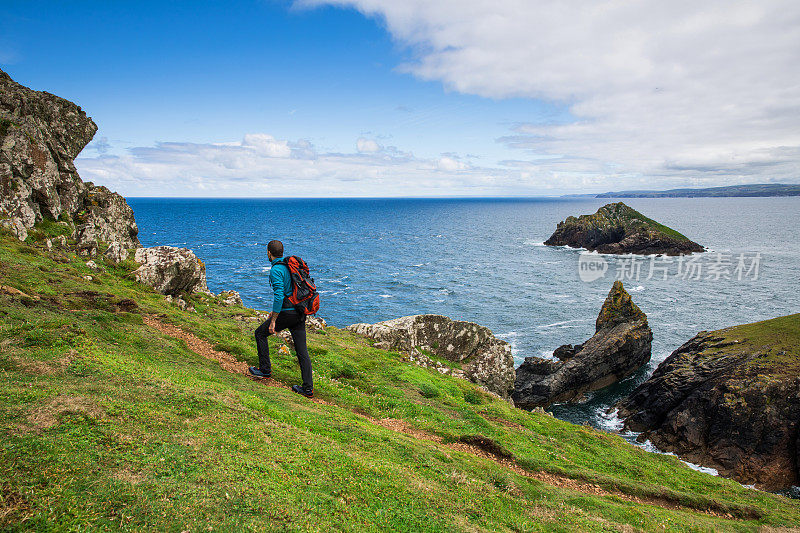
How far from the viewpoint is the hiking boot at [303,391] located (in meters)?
14.9

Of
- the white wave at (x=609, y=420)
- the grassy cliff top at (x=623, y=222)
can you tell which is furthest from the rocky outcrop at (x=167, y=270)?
the grassy cliff top at (x=623, y=222)

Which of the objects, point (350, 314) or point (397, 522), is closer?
point (397, 522)

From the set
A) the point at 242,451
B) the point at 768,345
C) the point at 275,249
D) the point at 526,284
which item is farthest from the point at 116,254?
the point at 526,284

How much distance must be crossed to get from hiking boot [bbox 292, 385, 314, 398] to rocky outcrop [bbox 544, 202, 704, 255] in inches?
5963

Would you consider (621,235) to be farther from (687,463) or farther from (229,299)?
(229,299)

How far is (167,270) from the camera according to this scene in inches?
1000

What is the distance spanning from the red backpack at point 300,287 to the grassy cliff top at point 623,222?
161m

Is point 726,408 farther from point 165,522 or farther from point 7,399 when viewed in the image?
point 7,399

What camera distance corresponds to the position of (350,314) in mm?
66688

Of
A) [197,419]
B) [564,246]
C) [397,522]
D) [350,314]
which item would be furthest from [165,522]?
[564,246]

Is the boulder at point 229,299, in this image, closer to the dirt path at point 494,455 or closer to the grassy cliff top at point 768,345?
the dirt path at point 494,455

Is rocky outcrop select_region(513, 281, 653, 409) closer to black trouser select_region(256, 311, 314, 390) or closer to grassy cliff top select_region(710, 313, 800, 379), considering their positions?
grassy cliff top select_region(710, 313, 800, 379)

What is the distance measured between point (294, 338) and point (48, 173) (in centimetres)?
2678

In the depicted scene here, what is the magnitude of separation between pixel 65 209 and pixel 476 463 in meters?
33.3
